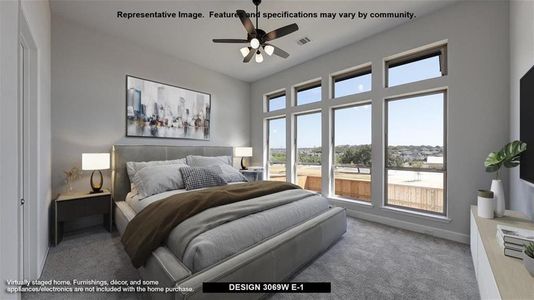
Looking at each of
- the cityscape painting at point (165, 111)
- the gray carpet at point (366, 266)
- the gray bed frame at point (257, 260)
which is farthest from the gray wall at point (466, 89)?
the cityscape painting at point (165, 111)

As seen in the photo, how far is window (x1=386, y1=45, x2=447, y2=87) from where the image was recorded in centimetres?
292

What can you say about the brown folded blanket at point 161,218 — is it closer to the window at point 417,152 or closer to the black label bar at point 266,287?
the black label bar at point 266,287

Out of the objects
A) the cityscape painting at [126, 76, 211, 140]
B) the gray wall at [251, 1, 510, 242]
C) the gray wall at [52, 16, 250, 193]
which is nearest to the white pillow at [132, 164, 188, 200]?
the gray wall at [52, 16, 250, 193]

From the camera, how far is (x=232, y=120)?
16.7 feet

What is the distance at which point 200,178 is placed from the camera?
116 inches

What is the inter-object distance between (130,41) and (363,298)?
4621mm

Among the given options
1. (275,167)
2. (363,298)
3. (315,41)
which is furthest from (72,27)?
(363,298)

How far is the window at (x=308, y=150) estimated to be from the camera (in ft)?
14.2

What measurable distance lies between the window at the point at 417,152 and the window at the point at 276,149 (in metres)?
2.19

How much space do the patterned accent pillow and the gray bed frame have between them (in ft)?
2.42

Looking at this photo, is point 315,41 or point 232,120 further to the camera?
point 232,120

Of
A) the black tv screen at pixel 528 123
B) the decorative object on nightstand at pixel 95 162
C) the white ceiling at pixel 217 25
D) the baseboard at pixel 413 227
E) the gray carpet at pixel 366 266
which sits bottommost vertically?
the gray carpet at pixel 366 266

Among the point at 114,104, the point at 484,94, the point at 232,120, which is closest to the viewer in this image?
the point at 484,94

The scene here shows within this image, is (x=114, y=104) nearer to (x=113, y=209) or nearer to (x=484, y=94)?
(x=113, y=209)
